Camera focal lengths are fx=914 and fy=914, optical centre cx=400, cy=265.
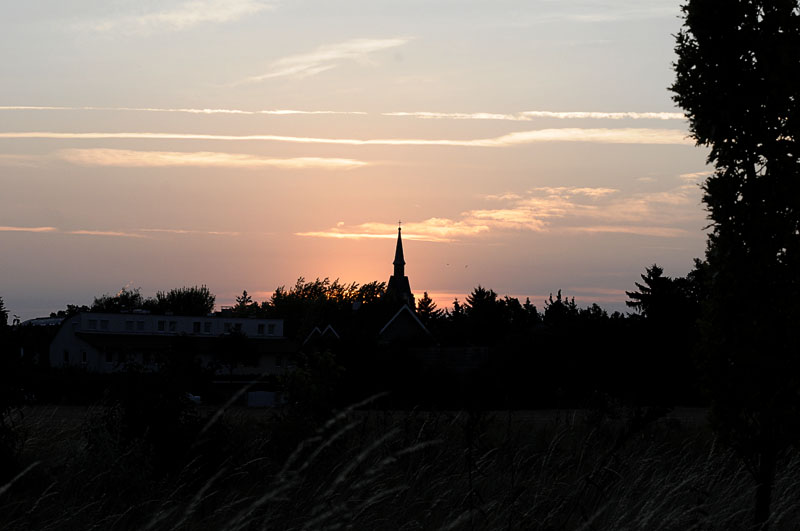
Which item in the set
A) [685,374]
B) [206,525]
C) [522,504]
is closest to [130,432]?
[206,525]

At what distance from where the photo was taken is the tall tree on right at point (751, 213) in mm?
11047

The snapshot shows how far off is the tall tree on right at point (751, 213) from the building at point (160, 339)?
A: 56.1 m

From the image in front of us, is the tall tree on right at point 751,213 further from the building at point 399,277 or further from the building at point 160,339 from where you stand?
the building at point 399,277

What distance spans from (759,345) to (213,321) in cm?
7253

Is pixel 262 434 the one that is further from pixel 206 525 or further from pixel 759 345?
pixel 759 345

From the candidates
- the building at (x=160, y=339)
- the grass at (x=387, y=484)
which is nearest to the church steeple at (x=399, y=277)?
the building at (x=160, y=339)

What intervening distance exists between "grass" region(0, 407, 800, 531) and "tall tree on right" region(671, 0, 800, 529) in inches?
39.7

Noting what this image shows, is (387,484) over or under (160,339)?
over

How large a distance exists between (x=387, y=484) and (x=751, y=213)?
18.6 feet

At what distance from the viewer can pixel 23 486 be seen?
12195 mm

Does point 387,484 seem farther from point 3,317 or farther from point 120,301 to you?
point 120,301

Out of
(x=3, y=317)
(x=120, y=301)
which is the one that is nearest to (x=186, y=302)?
(x=120, y=301)

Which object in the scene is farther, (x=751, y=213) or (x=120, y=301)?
(x=120, y=301)

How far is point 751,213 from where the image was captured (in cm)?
1145
